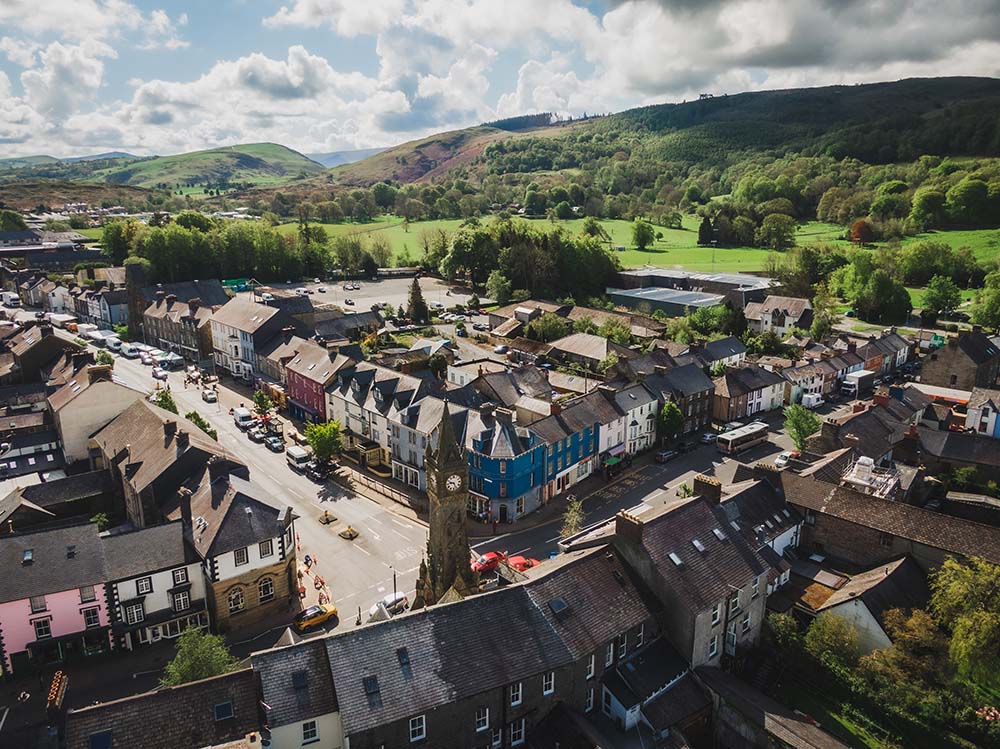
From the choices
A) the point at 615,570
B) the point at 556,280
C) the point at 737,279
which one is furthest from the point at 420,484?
the point at 737,279

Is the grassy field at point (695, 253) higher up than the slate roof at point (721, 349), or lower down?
higher up

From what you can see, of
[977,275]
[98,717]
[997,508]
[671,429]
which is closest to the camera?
[98,717]

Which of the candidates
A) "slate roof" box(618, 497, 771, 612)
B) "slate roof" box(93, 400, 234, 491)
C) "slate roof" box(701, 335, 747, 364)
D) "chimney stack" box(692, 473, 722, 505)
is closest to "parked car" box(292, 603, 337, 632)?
"slate roof" box(93, 400, 234, 491)

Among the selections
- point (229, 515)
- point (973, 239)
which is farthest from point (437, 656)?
point (973, 239)

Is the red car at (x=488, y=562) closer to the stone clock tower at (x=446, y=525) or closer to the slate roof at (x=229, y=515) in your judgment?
the stone clock tower at (x=446, y=525)

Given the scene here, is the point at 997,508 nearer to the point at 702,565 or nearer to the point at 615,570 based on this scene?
the point at 702,565

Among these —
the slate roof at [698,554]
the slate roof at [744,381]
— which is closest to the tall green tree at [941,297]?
the slate roof at [744,381]
